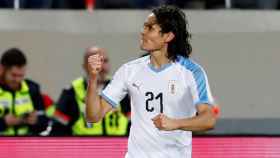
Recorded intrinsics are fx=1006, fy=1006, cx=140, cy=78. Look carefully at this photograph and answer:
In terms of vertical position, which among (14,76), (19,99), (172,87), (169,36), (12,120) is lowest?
(12,120)

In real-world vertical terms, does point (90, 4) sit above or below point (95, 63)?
below

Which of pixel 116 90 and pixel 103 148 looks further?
pixel 103 148

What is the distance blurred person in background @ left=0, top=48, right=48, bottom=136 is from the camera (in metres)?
7.20

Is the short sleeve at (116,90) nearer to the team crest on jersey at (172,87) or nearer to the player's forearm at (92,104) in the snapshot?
the player's forearm at (92,104)

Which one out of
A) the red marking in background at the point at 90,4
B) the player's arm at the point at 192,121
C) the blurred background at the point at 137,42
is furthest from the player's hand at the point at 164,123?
the red marking in background at the point at 90,4

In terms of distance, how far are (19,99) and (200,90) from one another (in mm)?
2809

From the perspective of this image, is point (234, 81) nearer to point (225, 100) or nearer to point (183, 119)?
point (225, 100)

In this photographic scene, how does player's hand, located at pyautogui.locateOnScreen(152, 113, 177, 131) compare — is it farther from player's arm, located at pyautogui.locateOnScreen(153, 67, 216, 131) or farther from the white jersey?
the white jersey

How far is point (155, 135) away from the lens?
4.84 metres

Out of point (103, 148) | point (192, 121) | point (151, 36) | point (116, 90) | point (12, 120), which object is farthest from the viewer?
point (12, 120)

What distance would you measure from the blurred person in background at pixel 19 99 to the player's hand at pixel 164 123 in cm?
278

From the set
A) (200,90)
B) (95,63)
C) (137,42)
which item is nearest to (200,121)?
(200,90)

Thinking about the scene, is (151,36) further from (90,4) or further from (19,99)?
(90,4)

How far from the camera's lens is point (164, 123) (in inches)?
178
